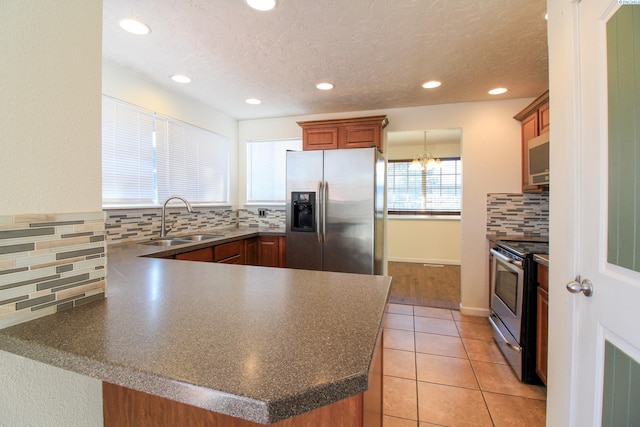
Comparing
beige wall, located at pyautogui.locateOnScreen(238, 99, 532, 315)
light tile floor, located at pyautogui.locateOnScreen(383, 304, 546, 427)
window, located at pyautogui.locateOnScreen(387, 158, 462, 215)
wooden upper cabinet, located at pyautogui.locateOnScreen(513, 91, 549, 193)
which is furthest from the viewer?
window, located at pyautogui.locateOnScreen(387, 158, 462, 215)

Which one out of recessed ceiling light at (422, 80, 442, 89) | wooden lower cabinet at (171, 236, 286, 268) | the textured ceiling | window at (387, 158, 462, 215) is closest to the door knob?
the textured ceiling

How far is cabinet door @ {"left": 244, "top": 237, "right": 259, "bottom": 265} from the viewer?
326 cm

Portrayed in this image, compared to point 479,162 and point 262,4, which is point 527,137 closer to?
point 479,162

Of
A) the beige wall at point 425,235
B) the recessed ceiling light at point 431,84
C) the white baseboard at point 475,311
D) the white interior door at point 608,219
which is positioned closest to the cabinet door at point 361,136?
the recessed ceiling light at point 431,84

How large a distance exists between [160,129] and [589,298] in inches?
129

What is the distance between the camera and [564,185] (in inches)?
47.9

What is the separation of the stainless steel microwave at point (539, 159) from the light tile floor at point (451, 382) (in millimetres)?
1498

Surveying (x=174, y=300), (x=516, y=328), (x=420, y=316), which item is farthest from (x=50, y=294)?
(x=420, y=316)

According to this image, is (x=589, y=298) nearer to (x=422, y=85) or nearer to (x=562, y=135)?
(x=562, y=135)

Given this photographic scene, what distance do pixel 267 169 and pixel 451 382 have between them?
3086mm

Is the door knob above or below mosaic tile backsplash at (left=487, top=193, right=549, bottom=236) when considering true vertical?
below

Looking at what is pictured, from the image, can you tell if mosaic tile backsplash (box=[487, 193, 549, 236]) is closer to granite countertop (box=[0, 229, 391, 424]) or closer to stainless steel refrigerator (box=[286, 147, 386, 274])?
stainless steel refrigerator (box=[286, 147, 386, 274])

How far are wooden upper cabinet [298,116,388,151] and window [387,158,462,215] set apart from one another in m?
2.89

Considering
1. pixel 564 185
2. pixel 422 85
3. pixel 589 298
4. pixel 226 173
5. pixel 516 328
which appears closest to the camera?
pixel 589 298
